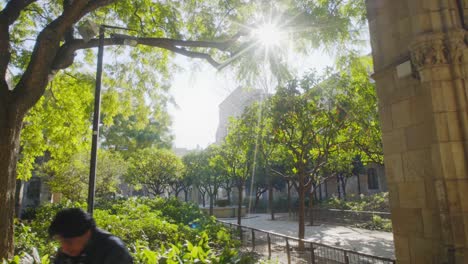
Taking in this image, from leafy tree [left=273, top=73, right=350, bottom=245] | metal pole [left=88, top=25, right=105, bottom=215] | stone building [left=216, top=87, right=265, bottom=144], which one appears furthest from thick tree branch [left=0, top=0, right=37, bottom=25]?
leafy tree [left=273, top=73, right=350, bottom=245]

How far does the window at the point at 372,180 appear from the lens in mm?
36594

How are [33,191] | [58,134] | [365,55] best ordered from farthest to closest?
[33,191], [58,134], [365,55]

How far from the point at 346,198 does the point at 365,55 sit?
24094 mm

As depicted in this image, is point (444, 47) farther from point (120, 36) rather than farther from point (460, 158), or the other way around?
point (120, 36)

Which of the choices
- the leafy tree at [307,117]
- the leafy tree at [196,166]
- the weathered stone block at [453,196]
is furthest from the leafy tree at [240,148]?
the weathered stone block at [453,196]

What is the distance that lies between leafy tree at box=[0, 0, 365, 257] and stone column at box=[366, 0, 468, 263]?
2316mm

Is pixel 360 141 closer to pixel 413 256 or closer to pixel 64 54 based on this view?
pixel 413 256

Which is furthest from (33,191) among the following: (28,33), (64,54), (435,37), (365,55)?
(435,37)

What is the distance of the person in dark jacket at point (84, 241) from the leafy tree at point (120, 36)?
393 cm

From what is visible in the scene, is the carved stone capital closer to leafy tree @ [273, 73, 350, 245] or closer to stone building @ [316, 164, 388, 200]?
leafy tree @ [273, 73, 350, 245]

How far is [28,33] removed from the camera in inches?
409

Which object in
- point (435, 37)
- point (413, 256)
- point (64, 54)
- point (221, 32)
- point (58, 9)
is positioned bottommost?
point (413, 256)

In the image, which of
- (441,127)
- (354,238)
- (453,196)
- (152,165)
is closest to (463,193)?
(453,196)

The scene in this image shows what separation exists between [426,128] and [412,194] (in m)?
0.98
